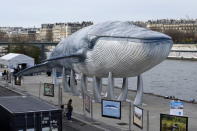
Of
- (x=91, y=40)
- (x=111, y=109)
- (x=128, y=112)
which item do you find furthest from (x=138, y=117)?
(x=91, y=40)

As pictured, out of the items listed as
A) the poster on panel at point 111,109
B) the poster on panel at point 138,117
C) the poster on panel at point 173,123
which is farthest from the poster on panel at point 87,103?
the poster on panel at point 173,123

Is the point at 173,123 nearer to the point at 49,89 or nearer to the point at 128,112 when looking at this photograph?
the point at 128,112

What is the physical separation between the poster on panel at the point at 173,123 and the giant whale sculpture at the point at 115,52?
6613 millimetres

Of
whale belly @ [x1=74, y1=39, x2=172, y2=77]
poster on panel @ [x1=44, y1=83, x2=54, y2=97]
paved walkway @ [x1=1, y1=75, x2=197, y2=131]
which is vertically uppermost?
whale belly @ [x1=74, y1=39, x2=172, y2=77]

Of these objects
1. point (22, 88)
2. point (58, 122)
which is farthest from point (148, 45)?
point (22, 88)

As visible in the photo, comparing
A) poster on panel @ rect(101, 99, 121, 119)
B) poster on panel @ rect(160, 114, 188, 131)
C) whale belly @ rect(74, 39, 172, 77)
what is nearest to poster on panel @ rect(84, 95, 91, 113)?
poster on panel @ rect(101, 99, 121, 119)

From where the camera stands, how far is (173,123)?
15.7 metres

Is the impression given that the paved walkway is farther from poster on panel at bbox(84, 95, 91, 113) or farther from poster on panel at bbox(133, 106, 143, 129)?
poster on panel at bbox(133, 106, 143, 129)

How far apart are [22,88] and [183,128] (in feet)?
72.1

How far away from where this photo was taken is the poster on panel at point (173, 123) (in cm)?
1545

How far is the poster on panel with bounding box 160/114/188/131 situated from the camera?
1545 centimetres

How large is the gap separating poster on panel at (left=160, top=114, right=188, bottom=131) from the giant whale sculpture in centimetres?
661

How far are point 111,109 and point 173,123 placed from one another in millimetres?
4428

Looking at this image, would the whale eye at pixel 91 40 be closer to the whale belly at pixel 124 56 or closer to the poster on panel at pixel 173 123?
the whale belly at pixel 124 56
